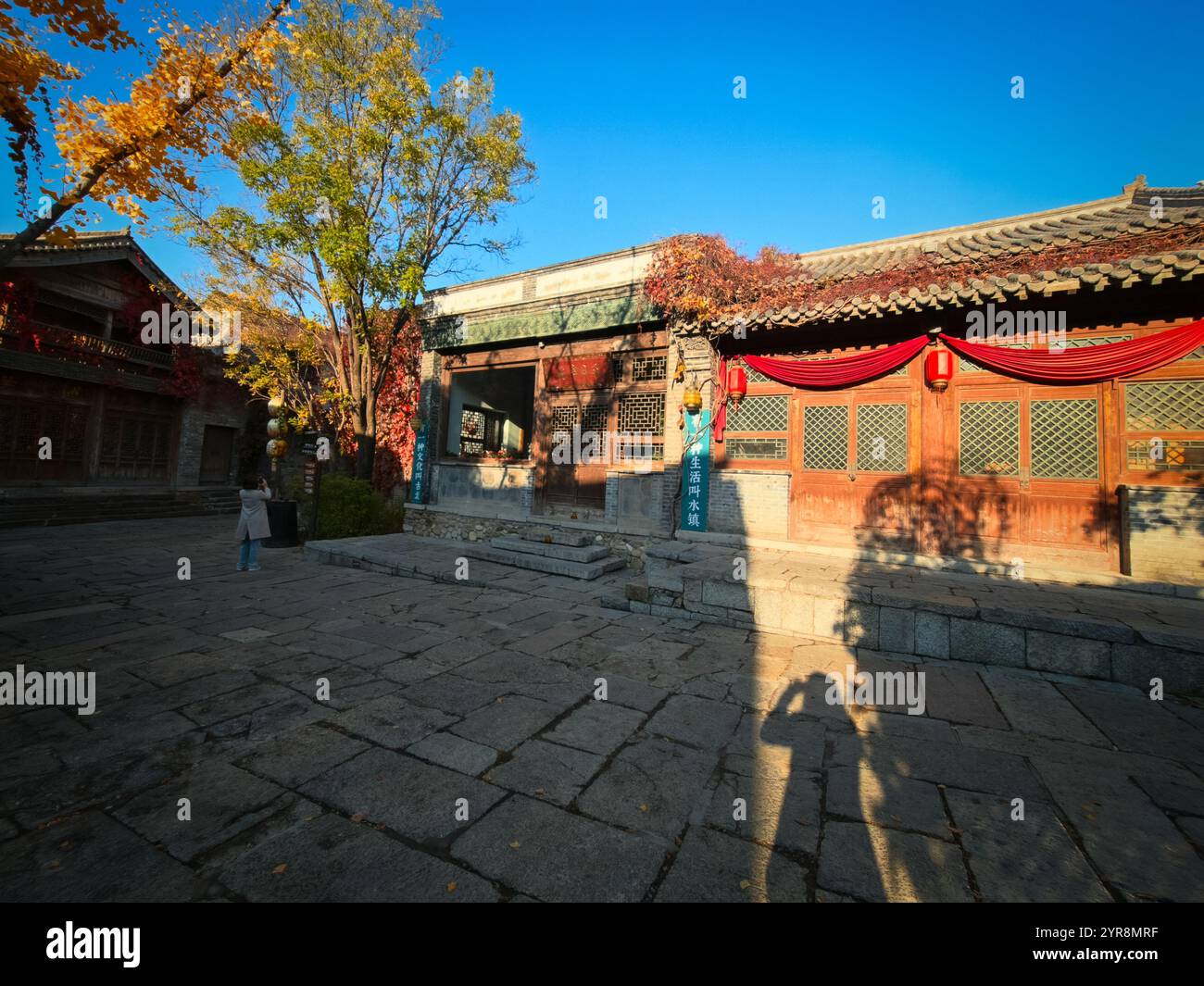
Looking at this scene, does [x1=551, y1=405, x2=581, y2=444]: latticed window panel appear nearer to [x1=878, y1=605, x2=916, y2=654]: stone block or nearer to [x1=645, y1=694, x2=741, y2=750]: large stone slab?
[x1=878, y1=605, x2=916, y2=654]: stone block

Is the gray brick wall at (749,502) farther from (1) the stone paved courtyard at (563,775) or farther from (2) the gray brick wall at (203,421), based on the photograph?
(2) the gray brick wall at (203,421)

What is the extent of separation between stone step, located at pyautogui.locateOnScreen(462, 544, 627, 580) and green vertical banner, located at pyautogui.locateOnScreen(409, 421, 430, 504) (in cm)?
342

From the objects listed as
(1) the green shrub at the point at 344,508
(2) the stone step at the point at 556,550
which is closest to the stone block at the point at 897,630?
(2) the stone step at the point at 556,550

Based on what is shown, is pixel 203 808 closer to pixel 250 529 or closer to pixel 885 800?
pixel 885 800

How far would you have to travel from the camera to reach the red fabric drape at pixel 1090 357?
559 cm

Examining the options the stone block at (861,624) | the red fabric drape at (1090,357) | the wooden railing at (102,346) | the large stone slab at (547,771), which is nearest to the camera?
the large stone slab at (547,771)

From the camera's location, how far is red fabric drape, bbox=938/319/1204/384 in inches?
220

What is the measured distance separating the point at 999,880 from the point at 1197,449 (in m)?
6.79

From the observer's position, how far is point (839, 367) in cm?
725

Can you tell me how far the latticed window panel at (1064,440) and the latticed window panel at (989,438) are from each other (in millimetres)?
195

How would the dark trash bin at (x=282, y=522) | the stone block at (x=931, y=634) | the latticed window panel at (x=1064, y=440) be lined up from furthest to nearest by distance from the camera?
the dark trash bin at (x=282, y=522) → the latticed window panel at (x=1064, y=440) → the stone block at (x=931, y=634)

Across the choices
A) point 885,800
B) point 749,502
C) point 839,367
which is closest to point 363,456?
point 749,502
